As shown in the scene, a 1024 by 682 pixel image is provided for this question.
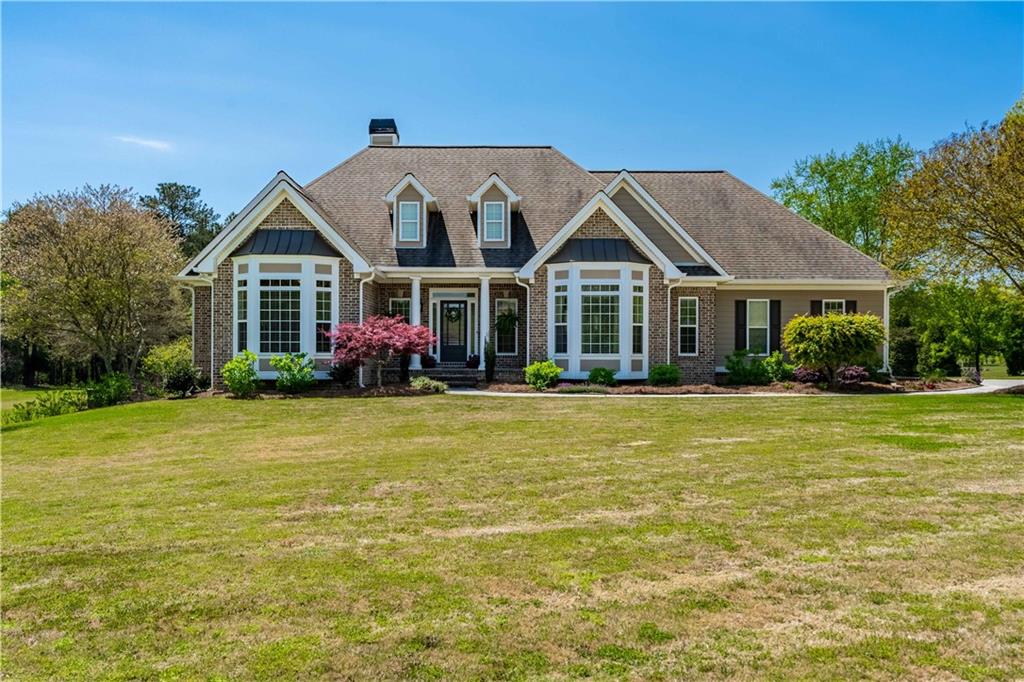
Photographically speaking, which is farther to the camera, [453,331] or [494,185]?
[453,331]

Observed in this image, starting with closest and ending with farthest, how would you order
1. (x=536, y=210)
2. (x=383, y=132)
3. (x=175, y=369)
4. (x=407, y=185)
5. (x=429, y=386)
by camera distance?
(x=429, y=386) < (x=175, y=369) < (x=407, y=185) < (x=536, y=210) < (x=383, y=132)

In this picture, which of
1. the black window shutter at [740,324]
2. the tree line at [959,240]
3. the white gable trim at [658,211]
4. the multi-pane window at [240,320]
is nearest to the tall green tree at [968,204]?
the tree line at [959,240]

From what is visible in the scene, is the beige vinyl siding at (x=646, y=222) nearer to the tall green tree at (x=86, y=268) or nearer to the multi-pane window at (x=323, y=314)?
the multi-pane window at (x=323, y=314)

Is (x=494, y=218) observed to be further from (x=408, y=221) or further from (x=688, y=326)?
(x=688, y=326)

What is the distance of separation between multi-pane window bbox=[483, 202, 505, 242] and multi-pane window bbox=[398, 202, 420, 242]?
7.71 feet

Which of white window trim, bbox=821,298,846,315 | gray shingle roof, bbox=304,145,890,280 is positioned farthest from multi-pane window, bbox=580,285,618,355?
white window trim, bbox=821,298,846,315

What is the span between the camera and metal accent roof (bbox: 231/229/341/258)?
21109 mm

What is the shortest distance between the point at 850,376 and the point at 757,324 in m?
4.15

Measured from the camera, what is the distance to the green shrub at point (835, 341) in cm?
2061

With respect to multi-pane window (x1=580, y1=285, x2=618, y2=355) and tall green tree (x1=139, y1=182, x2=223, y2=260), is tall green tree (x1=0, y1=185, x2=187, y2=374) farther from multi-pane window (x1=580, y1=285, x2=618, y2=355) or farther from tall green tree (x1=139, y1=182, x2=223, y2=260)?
tall green tree (x1=139, y1=182, x2=223, y2=260)

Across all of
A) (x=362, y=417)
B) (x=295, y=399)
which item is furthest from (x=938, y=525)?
(x=295, y=399)

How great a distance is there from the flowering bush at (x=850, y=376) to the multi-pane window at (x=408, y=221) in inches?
576

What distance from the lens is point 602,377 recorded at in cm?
2159

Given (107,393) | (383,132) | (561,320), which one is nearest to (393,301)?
(561,320)
